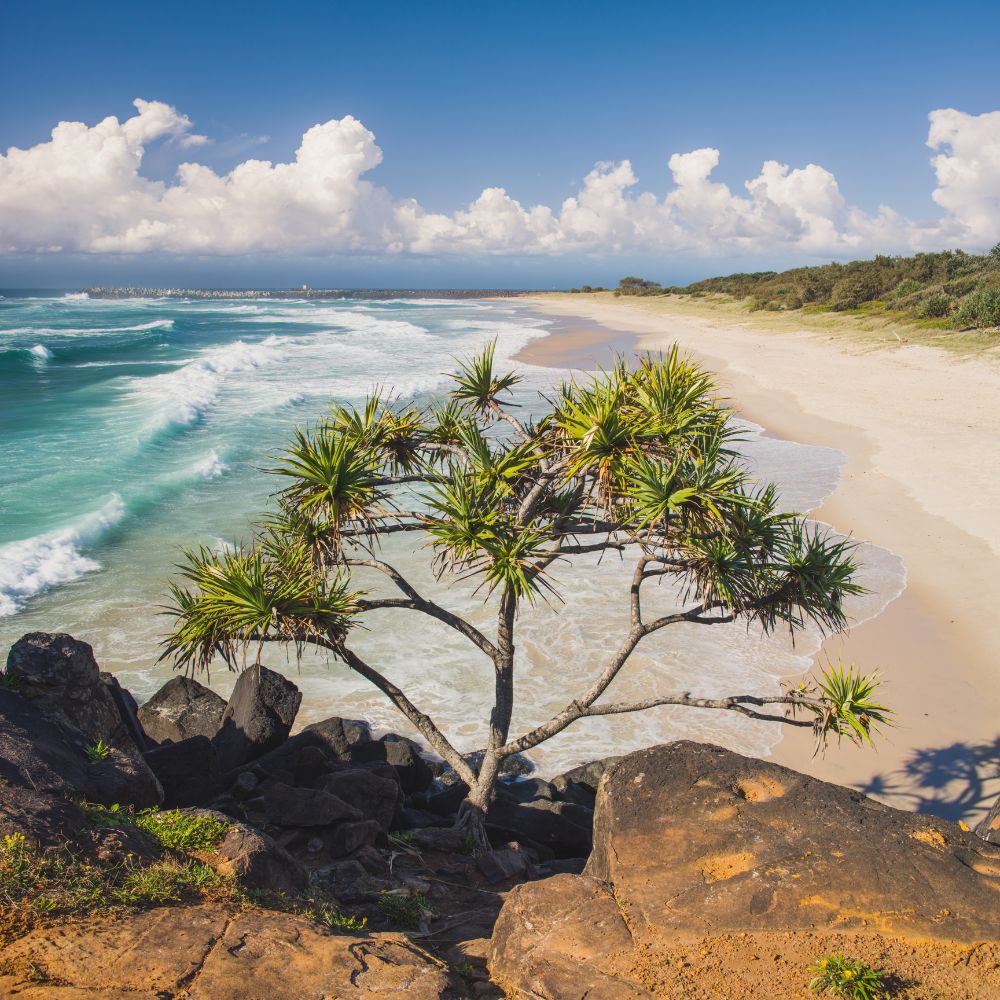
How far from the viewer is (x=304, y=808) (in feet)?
21.2

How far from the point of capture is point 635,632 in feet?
21.0

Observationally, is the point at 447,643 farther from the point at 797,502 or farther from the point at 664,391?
the point at 797,502

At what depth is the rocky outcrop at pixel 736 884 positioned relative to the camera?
13.2ft

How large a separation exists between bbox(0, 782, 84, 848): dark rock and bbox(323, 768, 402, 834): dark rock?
264cm

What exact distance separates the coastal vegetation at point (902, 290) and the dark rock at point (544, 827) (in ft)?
120

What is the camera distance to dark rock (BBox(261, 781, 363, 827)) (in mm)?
6391

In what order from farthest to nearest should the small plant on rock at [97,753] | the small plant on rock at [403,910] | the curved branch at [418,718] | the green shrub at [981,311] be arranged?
1. the green shrub at [981,311]
2. the curved branch at [418,718]
3. the small plant on rock at [97,753]
4. the small plant on rock at [403,910]

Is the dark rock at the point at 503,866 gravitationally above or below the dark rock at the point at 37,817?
below

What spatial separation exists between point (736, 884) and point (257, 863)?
275 cm

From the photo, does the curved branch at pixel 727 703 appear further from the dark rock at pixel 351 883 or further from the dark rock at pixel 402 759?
the dark rock at pixel 402 759

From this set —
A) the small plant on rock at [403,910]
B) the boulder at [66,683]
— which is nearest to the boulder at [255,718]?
the boulder at [66,683]

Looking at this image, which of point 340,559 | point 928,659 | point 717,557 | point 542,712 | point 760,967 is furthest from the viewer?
point 928,659

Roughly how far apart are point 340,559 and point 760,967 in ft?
12.6

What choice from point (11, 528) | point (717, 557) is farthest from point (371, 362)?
point (717, 557)
